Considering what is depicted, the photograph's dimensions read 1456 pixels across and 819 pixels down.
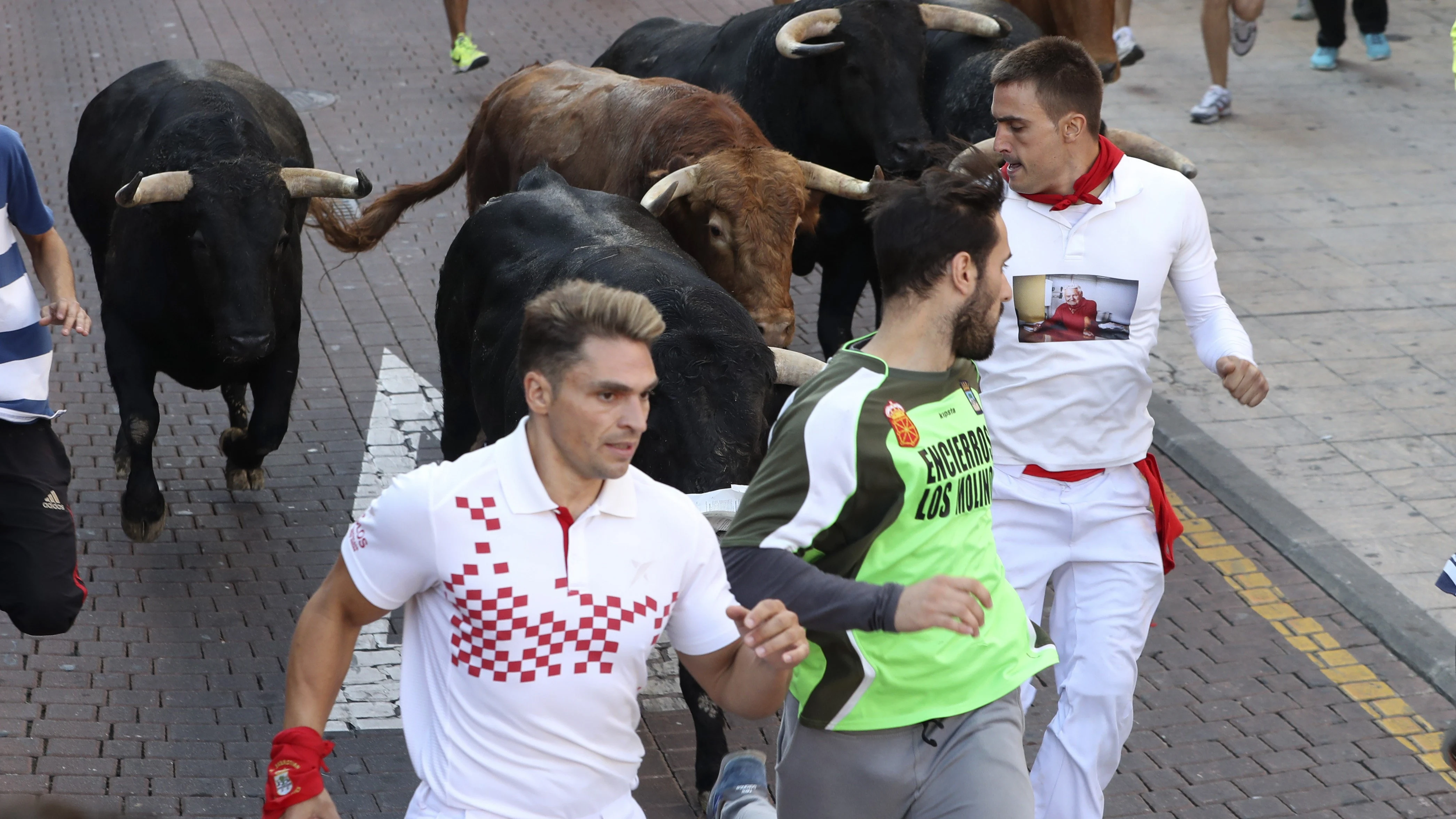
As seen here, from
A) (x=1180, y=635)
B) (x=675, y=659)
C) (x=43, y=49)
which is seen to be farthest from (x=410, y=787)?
(x=43, y=49)

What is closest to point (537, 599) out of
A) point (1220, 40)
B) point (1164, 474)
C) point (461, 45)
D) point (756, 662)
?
point (756, 662)

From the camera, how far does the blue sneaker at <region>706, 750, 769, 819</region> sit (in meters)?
4.10

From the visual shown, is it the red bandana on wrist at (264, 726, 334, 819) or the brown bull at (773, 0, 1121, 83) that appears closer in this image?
the red bandana on wrist at (264, 726, 334, 819)

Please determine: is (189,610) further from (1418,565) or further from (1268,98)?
(1268,98)

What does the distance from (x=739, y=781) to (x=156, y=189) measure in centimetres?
426

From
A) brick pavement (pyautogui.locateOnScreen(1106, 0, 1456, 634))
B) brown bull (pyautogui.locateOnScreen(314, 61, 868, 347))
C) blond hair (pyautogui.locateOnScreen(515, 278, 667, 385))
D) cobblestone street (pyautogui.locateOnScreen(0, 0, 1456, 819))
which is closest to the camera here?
blond hair (pyautogui.locateOnScreen(515, 278, 667, 385))

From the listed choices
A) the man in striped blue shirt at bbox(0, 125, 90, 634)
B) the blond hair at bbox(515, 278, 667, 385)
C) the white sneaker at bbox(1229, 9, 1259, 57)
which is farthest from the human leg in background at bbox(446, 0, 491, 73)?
the blond hair at bbox(515, 278, 667, 385)

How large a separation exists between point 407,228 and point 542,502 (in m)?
8.92

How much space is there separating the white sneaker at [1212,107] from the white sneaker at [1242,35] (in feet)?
1.75

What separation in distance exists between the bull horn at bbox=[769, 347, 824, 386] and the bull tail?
3.82m

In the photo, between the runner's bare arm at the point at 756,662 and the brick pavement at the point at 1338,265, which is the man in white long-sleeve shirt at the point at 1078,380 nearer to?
the runner's bare arm at the point at 756,662

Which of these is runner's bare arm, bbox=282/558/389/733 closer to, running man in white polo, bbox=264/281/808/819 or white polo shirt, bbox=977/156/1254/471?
running man in white polo, bbox=264/281/808/819

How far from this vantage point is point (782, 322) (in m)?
7.07

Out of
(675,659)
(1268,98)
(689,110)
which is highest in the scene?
(689,110)
